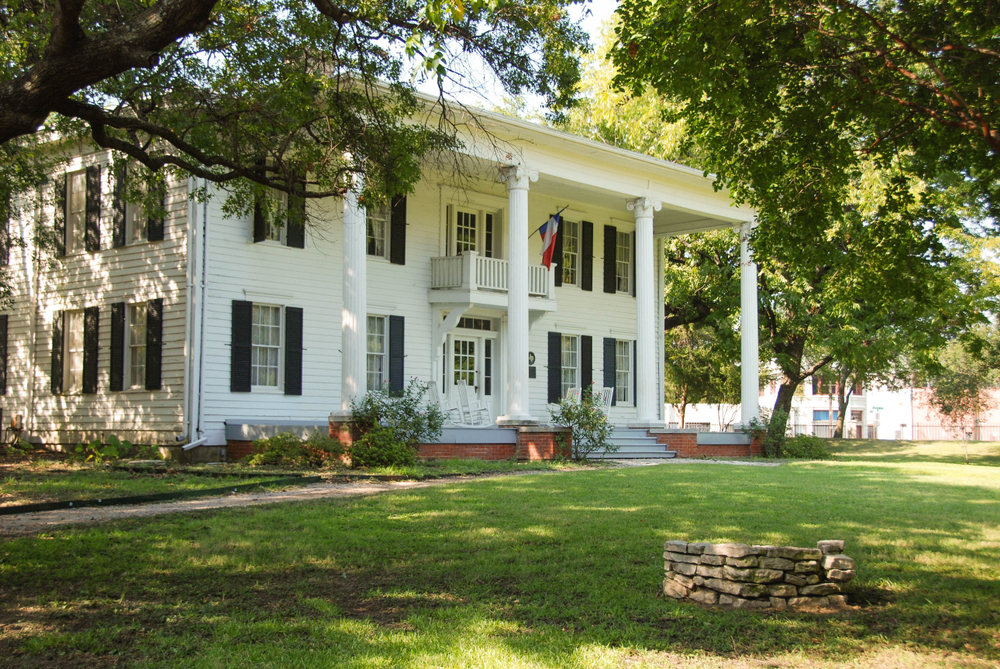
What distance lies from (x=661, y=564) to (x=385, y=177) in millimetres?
5717

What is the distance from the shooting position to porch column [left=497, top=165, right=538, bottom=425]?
1967 cm

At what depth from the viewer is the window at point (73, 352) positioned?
20.3 metres

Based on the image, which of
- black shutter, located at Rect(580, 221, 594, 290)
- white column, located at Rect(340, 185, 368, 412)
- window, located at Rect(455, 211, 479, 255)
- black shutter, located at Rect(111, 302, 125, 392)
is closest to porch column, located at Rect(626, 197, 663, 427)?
black shutter, located at Rect(580, 221, 594, 290)

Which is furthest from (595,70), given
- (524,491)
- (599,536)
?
(599,536)

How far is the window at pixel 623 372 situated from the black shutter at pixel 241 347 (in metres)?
11.5

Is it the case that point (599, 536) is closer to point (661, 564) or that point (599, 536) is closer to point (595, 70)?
point (661, 564)

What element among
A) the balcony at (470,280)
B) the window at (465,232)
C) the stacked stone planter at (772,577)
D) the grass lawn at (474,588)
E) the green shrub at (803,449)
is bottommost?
the green shrub at (803,449)

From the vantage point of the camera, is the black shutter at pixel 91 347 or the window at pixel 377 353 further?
the window at pixel 377 353

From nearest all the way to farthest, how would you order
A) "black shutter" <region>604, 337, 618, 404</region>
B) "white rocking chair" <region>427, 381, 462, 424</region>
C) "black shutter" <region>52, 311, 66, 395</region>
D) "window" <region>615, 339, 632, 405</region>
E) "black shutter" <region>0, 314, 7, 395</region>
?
"white rocking chair" <region>427, 381, 462, 424</region>
"black shutter" <region>52, 311, 66, 395</region>
"black shutter" <region>0, 314, 7, 395</region>
"black shutter" <region>604, 337, 618, 404</region>
"window" <region>615, 339, 632, 405</region>

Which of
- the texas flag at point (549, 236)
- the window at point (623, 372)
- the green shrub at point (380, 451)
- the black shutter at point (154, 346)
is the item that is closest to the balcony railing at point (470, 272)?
the texas flag at point (549, 236)

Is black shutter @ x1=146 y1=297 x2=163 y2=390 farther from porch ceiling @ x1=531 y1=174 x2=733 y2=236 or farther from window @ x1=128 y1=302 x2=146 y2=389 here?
porch ceiling @ x1=531 y1=174 x2=733 y2=236

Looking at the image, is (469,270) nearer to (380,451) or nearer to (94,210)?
(380,451)

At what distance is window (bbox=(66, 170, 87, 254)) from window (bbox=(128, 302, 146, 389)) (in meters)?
2.67

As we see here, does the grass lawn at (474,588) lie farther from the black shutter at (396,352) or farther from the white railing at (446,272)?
the white railing at (446,272)
